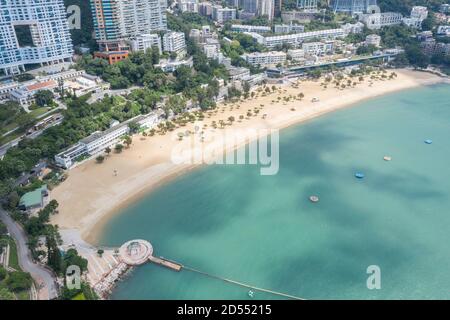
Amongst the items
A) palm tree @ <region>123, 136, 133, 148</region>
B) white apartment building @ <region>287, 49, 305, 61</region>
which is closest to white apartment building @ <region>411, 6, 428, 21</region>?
white apartment building @ <region>287, 49, 305, 61</region>

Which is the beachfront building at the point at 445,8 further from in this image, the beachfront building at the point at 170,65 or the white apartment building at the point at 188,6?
the beachfront building at the point at 170,65

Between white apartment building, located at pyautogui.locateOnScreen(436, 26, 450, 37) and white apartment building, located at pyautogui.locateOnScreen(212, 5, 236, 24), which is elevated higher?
white apartment building, located at pyautogui.locateOnScreen(212, 5, 236, 24)

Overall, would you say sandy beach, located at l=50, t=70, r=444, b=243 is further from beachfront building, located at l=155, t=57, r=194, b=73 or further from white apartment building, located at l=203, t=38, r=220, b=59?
white apartment building, located at l=203, t=38, r=220, b=59

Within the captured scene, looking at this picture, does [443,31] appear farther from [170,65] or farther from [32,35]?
[32,35]

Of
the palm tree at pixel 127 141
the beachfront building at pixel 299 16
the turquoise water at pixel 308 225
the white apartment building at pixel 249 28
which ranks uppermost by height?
the beachfront building at pixel 299 16

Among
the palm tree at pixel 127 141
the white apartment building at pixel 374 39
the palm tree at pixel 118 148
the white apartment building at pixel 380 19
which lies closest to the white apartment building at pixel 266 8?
the white apartment building at pixel 380 19
